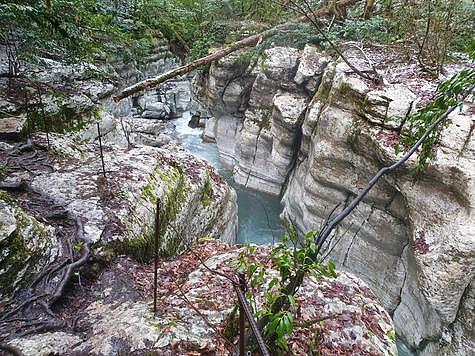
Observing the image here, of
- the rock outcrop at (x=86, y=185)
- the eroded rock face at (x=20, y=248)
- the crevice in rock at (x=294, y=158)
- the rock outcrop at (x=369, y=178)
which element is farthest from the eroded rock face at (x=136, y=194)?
the crevice in rock at (x=294, y=158)

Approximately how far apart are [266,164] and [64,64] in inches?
285

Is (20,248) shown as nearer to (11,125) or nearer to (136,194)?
(136,194)

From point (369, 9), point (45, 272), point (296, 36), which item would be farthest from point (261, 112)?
point (45, 272)

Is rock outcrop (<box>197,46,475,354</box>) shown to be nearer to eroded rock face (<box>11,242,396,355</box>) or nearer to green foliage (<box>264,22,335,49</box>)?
green foliage (<box>264,22,335,49</box>)

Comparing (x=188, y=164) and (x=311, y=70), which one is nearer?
(x=188, y=164)

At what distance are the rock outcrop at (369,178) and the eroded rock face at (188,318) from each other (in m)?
3.29

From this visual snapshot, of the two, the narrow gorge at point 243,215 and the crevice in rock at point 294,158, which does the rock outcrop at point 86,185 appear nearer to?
the narrow gorge at point 243,215

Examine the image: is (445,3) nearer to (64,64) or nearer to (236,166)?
(236,166)

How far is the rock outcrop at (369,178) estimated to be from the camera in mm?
6367

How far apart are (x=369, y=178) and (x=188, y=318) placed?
621 centimetres

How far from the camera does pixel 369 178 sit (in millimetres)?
8344

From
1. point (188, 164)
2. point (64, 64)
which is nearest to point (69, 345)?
point (188, 164)

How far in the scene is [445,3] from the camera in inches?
355

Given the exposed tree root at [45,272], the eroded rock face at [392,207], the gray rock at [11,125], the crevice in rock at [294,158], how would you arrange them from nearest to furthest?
the exposed tree root at [45,272], the eroded rock face at [392,207], the gray rock at [11,125], the crevice in rock at [294,158]
